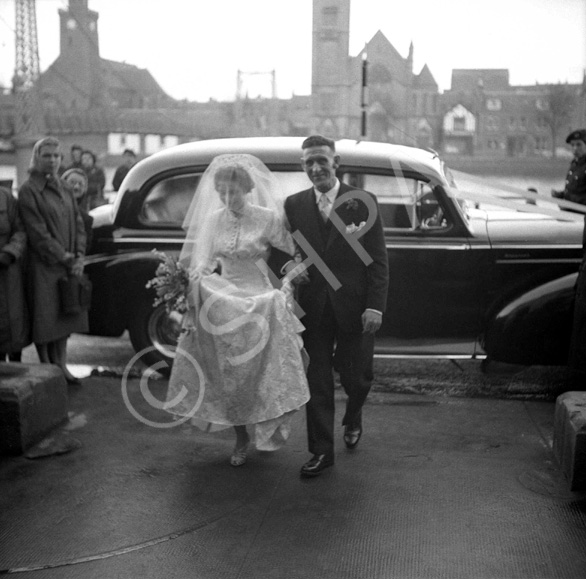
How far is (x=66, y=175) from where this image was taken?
707cm

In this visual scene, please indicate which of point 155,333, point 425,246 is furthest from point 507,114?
point 155,333

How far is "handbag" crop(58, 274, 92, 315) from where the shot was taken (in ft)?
19.0

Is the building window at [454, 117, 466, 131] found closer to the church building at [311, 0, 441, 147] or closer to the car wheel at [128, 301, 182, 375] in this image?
the church building at [311, 0, 441, 147]

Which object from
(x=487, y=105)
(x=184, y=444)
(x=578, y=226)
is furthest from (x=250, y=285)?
(x=487, y=105)

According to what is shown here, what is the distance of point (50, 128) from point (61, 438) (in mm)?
18113

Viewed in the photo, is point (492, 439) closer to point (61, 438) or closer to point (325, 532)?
point (325, 532)

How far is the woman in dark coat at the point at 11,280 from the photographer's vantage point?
5.54 meters

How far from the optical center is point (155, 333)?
20.9ft

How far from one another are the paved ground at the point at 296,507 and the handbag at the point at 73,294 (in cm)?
94

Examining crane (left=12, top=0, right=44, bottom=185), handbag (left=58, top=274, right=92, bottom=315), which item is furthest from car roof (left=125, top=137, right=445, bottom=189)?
crane (left=12, top=0, right=44, bottom=185)

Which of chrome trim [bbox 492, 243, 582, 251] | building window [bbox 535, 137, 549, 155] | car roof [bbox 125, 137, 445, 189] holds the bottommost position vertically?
chrome trim [bbox 492, 243, 582, 251]

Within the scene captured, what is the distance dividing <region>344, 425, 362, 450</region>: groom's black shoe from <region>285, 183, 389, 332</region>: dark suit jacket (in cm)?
72

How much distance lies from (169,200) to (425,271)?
2.12 metres

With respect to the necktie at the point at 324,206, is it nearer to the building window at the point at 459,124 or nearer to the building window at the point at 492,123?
the building window at the point at 492,123
